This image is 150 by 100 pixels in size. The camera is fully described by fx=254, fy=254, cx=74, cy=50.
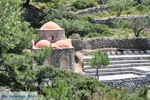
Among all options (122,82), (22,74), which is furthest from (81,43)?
(22,74)

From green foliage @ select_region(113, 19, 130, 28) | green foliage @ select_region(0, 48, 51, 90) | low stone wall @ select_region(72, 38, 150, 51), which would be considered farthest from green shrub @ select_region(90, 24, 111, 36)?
green foliage @ select_region(0, 48, 51, 90)

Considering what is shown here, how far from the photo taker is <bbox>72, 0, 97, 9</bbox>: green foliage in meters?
46.2

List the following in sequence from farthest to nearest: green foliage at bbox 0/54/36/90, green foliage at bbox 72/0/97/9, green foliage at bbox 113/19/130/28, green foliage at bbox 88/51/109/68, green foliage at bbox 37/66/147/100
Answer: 1. green foliage at bbox 72/0/97/9
2. green foliage at bbox 113/19/130/28
3. green foliage at bbox 88/51/109/68
4. green foliage at bbox 0/54/36/90
5. green foliage at bbox 37/66/147/100

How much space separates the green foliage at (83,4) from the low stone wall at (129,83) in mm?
29186

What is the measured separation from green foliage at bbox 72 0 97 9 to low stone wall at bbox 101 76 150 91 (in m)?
29.2

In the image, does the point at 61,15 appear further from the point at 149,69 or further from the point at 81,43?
the point at 149,69

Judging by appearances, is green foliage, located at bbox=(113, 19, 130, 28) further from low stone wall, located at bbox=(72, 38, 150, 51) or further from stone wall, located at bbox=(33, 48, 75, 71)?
stone wall, located at bbox=(33, 48, 75, 71)

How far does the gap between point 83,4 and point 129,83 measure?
30.7 metres

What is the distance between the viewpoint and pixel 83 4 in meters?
46.9

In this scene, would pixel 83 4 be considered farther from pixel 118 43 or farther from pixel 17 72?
pixel 17 72

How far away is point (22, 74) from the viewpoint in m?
14.3

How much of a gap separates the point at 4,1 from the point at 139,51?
60.4 feet

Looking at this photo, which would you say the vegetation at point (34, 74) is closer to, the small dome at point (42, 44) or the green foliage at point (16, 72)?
the green foliage at point (16, 72)

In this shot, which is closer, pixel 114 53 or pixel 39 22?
pixel 114 53
